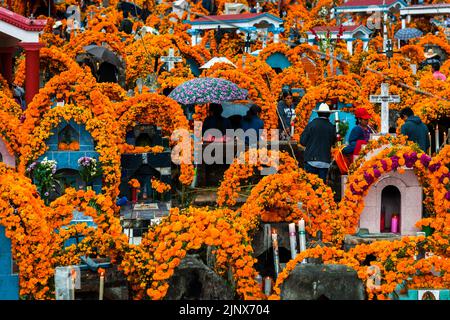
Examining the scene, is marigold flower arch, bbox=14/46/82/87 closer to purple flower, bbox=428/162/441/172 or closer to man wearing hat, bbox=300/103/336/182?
man wearing hat, bbox=300/103/336/182

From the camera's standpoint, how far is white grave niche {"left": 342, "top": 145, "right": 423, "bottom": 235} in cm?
1524

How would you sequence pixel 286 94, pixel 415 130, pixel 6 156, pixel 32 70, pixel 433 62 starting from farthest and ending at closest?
pixel 433 62 < pixel 286 94 < pixel 32 70 < pixel 415 130 < pixel 6 156

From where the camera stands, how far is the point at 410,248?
12.0 m

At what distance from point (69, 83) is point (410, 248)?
7.95 m

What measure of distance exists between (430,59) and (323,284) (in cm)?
2592

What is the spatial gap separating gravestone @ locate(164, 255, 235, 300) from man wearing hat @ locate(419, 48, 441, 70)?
22654 millimetres

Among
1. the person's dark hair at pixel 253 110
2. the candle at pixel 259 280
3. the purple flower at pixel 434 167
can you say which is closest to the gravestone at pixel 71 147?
the candle at pixel 259 280

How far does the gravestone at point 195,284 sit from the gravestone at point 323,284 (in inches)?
31.3

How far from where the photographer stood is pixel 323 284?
10.8 metres

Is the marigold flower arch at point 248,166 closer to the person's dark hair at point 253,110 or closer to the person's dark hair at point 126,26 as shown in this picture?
the person's dark hair at point 253,110

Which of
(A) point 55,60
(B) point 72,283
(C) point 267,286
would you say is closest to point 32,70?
(A) point 55,60

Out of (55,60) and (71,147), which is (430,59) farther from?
(71,147)
